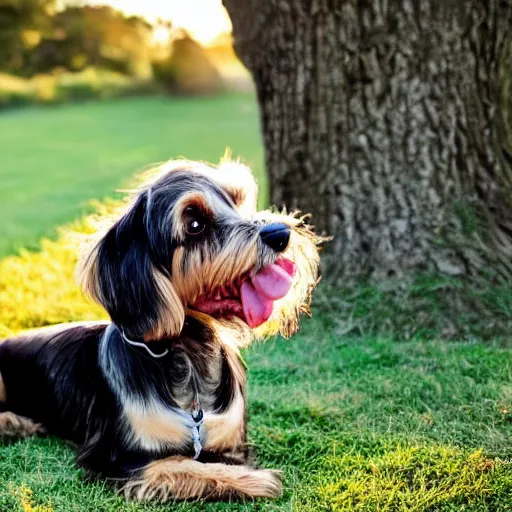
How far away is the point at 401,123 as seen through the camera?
5.34m

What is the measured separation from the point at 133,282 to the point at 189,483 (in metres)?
0.90

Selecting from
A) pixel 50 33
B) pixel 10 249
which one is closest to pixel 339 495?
pixel 10 249

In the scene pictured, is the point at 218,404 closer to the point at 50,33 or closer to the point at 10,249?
the point at 10,249

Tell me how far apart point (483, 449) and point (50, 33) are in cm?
2449

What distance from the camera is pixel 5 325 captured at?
6.00 metres

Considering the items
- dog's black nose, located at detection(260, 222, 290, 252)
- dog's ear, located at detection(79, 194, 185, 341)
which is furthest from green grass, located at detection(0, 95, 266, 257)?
dog's black nose, located at detection(260, 222, 290, 252)

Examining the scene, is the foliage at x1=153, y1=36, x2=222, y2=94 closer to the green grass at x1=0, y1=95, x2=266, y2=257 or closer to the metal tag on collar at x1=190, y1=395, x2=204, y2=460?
the green grass at x1=0, y1=95, x2=266, y2=257

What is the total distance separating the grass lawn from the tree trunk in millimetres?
387

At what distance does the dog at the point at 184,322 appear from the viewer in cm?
328

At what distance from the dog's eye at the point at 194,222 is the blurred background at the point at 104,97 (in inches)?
398

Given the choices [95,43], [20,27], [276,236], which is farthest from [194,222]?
[95,43]

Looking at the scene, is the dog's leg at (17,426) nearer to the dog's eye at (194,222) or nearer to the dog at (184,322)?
the dog at (184,322)

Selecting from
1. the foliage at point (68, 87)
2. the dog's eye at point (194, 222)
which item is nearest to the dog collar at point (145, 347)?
the dog's eye at point (194, 222)

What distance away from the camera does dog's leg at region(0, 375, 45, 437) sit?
4184 millimetres
